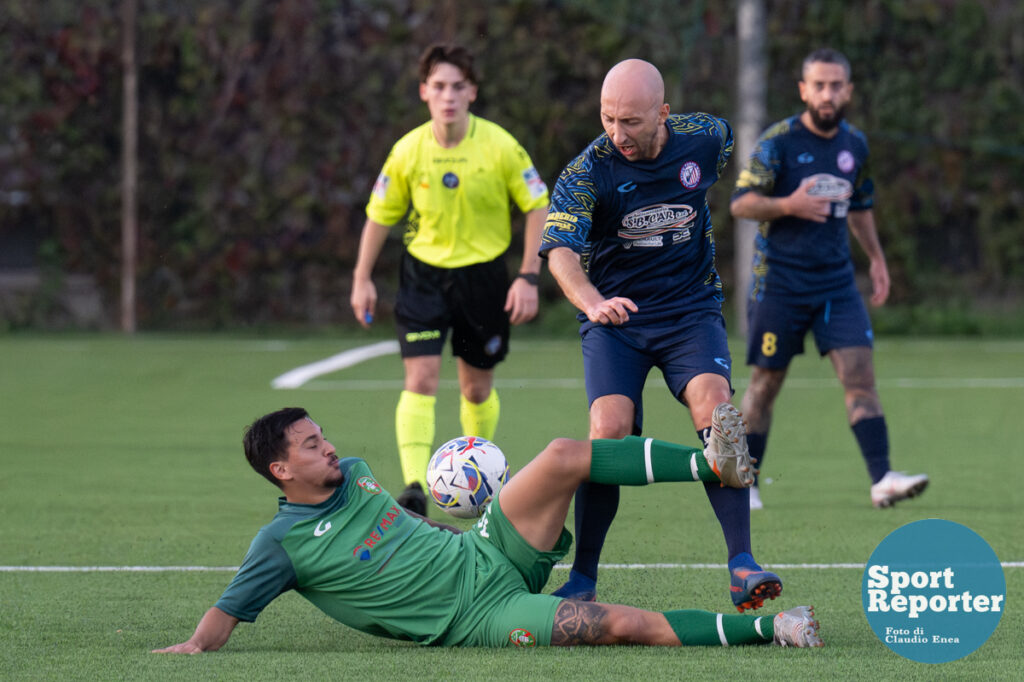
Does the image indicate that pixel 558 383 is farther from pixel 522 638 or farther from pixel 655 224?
pixel 522 638

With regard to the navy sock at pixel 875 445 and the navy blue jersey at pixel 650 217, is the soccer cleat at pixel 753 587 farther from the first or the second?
the navy sock at pixel 875 445

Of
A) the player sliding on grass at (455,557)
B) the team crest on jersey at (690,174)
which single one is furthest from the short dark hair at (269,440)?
the team crest on jersey at (690,174)

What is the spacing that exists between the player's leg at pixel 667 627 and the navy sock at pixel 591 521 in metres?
0.58

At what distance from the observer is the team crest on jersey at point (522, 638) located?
466 cm

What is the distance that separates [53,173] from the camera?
58.4ft

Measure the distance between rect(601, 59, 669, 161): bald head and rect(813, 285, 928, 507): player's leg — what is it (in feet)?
7.90

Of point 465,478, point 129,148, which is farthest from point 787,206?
point 129,148

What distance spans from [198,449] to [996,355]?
876cm

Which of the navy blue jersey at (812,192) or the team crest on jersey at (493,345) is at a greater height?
the navy blue jersey at (812,192)

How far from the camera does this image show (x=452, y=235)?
24.9ft

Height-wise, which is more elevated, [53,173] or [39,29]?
[39,29]

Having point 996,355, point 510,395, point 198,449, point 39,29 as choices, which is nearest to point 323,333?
point 39,29

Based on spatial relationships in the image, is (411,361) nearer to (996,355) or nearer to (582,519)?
(582,519)

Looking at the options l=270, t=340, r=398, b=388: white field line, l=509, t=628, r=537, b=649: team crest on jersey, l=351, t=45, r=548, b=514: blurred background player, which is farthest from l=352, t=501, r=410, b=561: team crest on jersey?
l=270, t=340, r=398, b=388: white field line
